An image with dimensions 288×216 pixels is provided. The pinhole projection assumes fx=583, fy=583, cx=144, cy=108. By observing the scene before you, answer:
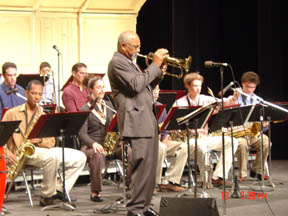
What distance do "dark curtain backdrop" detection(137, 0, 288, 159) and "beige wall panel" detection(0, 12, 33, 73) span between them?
2.39 meters

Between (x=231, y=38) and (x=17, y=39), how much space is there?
3867mm

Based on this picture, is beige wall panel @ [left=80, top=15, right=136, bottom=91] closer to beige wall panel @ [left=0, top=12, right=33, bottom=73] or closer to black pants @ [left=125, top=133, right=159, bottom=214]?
beige wall panel @ [left=0, top=12, right=33, bottom=73]

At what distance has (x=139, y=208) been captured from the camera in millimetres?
5059

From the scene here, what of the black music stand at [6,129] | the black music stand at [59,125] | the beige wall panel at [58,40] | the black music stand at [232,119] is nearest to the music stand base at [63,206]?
the black music stand at [59,125]

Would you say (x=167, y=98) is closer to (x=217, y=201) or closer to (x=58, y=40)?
(x=217, y=201)

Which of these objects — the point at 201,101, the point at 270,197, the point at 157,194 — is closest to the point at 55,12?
the point at 201,101

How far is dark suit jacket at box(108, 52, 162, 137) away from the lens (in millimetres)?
4953

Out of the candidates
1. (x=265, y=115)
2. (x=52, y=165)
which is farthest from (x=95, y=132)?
(x=265, y=115)

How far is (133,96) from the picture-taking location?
501 cm

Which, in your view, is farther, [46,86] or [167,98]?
[46,86]

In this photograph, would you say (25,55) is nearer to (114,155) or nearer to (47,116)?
(114,155)

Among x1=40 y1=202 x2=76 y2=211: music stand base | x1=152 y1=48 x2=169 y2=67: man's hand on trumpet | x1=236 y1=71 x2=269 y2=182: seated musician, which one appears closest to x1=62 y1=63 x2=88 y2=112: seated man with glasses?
x1=40 y1=202 x2=76 y2=211: music stand base

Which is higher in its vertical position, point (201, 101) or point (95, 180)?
point (201, 101)

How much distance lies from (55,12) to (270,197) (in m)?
5.15
